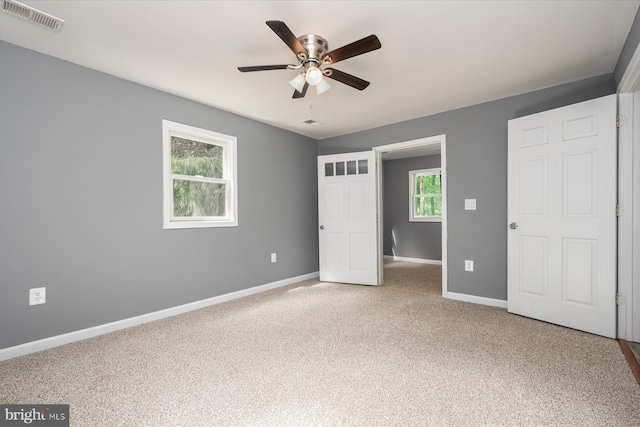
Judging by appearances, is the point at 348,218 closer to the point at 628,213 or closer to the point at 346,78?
the point at 346,78

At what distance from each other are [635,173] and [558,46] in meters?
1.19

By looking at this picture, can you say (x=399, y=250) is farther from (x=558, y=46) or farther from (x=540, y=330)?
(x=558, y=46)

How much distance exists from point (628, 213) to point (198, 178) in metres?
4.11

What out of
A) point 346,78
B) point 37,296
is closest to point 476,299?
point 346,78

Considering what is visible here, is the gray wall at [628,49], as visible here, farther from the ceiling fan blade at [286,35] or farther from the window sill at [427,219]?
the window sill at [427,219]

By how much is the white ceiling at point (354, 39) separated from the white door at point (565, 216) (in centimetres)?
56

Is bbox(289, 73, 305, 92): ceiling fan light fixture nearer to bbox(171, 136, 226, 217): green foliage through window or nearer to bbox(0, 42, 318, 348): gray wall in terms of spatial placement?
bbox(0, 42, 318, 348): gray wall

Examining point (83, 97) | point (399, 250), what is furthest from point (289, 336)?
point (399, 250)

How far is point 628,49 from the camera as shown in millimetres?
2264

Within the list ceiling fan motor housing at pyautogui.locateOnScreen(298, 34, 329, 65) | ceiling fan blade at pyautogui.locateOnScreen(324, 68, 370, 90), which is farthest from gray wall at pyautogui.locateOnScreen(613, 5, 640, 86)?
ceiling fan motor housing at pyautogui.locateOnScreen(298, 34, 329, 65)

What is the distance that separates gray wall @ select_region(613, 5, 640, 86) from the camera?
2.01 meters

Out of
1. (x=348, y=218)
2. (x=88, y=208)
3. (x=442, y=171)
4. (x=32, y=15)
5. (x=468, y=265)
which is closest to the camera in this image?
(x=32, y=15)

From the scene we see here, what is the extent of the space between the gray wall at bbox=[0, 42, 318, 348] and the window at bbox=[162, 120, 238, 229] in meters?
0.10

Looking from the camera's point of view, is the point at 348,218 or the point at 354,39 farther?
the point at 348,218
